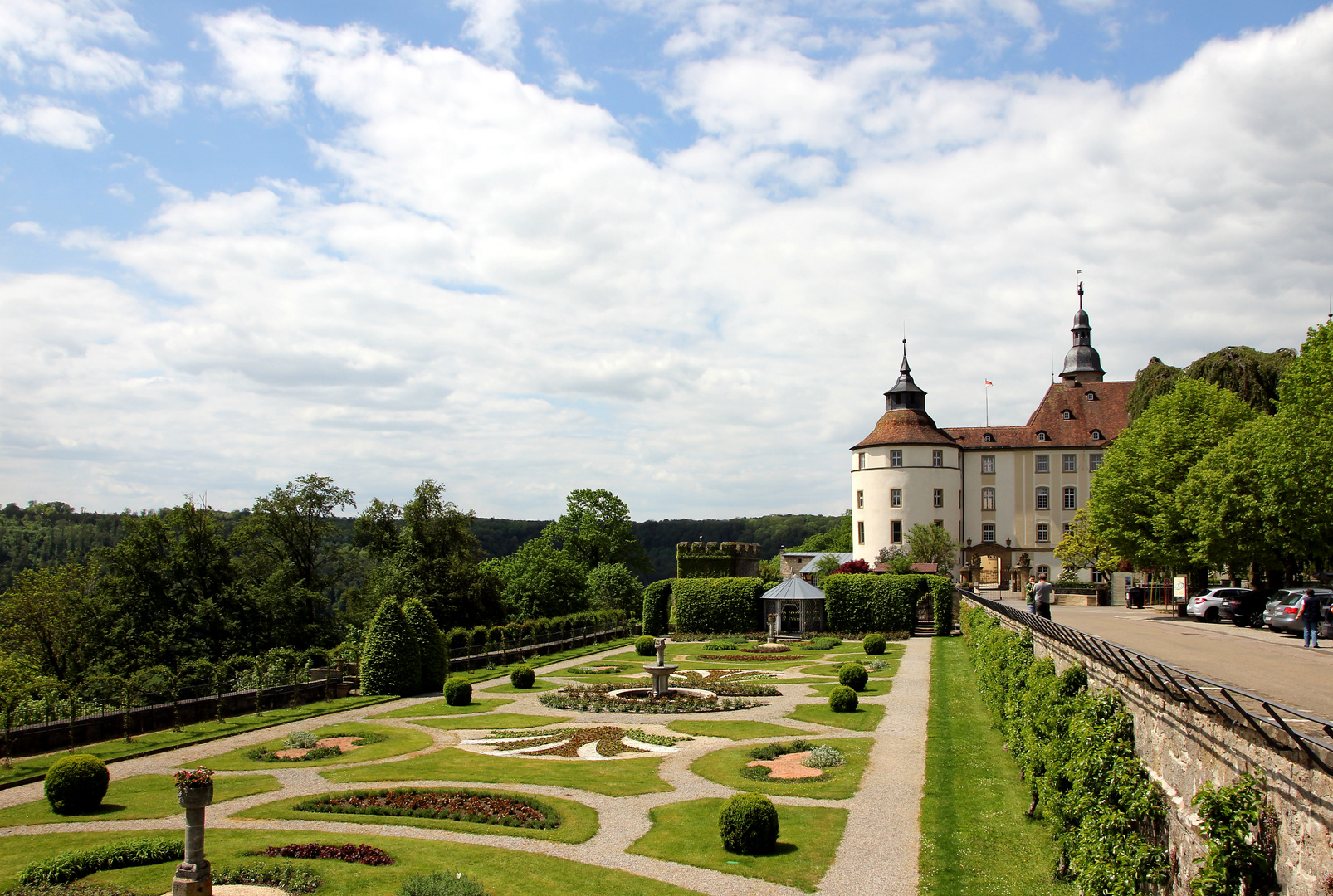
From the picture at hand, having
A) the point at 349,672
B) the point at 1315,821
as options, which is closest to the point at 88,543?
the point at 349,672

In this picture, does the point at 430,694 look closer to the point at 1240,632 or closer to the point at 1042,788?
the point at 1042,788

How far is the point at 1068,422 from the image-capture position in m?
70.9

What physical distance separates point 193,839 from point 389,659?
2059cm

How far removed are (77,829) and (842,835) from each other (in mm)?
12737

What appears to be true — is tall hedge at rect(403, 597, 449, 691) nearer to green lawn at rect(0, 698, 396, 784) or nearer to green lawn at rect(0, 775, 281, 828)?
green lawn at rect(0, 698, 396, 784)

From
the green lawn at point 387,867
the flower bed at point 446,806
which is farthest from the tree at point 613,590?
the green lawn at point 387,867

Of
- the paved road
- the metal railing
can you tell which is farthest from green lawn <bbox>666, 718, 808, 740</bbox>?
the metal railing

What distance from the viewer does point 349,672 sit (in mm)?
33656

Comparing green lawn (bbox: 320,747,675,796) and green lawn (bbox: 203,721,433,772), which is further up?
green lawn (bbox: 320,747,675,796)

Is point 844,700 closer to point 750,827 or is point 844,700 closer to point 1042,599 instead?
point 1042,599

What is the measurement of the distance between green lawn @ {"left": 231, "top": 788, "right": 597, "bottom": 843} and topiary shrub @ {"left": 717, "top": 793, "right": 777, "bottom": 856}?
8.00 ft

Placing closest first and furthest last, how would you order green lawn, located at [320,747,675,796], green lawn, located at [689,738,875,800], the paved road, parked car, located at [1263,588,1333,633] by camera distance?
1. the paved road
2. green lawn, located at [689,738,875,800]
3. green lawn, located at [320,747,675,796]
4. parked car, located at [1263,588,1333,633]

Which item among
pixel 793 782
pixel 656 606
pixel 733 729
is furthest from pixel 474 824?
pixel 656 606

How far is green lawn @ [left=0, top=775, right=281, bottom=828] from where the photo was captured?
15.2m
